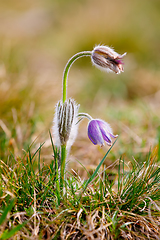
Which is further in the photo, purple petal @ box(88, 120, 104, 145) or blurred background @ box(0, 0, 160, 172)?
blurred background @ box(0, 0, 160, 172)

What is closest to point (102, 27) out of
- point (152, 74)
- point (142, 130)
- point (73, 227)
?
point (152, 74)

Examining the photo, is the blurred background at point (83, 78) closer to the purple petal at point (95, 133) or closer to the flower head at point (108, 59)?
the purple petal at point (95, 133)

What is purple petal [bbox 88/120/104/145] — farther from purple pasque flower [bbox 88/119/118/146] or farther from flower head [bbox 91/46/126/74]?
flower head [bbox 91/46/126/74]

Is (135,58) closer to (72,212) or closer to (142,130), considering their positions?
(142,130)

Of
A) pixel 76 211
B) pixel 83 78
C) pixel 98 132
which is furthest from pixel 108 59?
pixel 83 78

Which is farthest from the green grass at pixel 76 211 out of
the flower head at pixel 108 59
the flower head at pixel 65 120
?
the flower head at pixel 108 59

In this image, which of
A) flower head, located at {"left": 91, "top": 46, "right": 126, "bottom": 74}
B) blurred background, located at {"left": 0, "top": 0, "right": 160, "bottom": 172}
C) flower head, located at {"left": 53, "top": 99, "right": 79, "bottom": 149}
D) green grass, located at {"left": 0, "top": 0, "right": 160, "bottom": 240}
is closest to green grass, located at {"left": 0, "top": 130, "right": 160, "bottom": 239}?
green grass, located at {"left": 0, "top": 0, "right": 160, "bottom": 240}

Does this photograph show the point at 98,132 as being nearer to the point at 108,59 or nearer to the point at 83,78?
the point at 108,59
